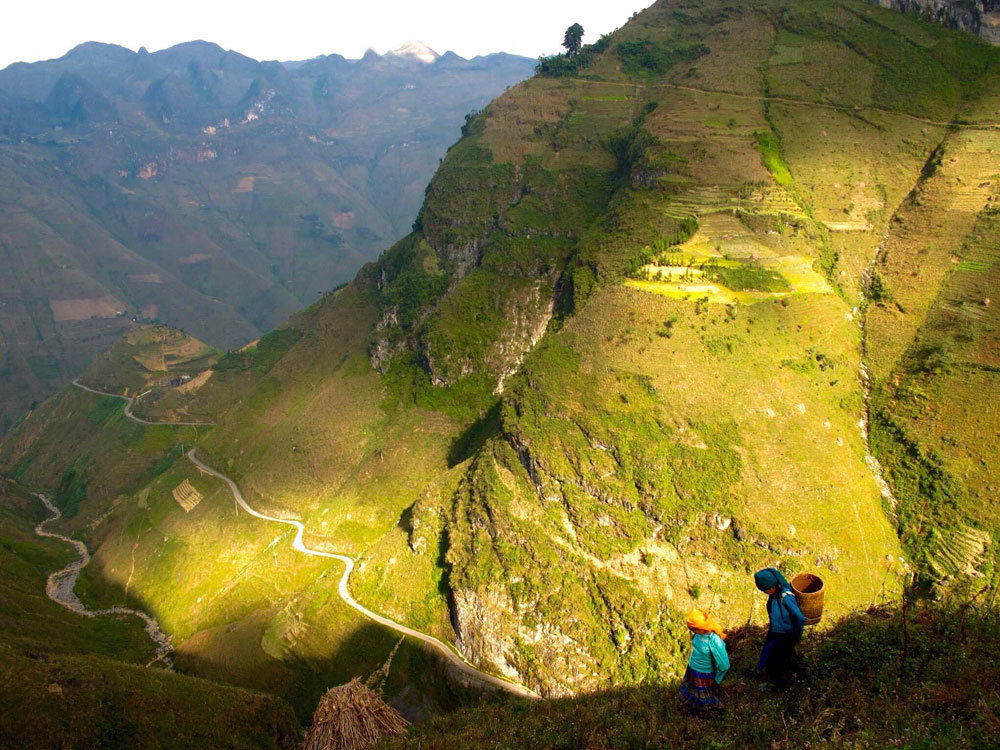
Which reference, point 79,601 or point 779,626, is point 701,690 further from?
point 79,601

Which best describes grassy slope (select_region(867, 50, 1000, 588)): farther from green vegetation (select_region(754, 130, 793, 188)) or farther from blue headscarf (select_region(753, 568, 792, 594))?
blue headscarf (select_region(753, 568, 792, 594))

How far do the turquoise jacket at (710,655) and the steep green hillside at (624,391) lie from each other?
28.1m

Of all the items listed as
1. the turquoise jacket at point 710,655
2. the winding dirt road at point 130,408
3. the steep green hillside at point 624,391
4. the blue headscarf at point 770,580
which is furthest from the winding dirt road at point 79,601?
the blue headscarf at point 770,580

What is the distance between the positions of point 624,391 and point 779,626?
36950 mm

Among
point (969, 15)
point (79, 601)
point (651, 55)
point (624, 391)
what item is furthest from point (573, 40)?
point (79, 601)

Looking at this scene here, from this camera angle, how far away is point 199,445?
3408 inches

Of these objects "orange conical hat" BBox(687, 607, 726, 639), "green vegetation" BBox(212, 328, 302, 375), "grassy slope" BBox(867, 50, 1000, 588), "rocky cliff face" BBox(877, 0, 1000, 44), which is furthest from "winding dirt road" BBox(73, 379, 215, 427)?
"rocky cliff face" BBox(877, 0, 1000, 44)

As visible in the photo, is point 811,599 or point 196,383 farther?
point 196,383

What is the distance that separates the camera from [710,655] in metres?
11.6

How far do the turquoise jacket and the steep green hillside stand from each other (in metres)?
28.1

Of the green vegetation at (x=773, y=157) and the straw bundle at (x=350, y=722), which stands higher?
the green vegetation at (x=773, y=157)

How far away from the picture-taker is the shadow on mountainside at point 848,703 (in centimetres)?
1102

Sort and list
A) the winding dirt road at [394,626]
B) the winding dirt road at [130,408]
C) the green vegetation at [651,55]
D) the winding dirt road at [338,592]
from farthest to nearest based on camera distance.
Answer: the winding dirt road at [130,408] < the green vegetation at [651,55] < the winding dirt road at [338,592] < the winding dirt road at [394,626]

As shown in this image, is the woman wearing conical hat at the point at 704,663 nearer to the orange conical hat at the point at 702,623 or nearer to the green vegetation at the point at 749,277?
the orange conical hat at the point at 702,623
